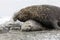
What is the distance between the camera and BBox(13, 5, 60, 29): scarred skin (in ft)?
25.5

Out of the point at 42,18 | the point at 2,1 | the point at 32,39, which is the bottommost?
the point at 32,39

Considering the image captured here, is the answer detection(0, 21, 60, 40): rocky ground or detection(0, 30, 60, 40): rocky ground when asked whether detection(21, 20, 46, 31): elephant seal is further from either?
detection(0, 30, 60, 40): rocky ground

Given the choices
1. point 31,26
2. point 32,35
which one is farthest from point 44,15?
point 32,35

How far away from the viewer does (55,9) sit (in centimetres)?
808

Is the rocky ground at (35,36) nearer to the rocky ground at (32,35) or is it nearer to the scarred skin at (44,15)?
the rocky ground at (32,35)

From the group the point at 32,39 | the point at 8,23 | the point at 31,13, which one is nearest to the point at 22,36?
the point at 32,39

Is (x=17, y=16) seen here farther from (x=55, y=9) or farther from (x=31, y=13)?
(x=55, y=9)

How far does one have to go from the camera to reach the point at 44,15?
7863mm

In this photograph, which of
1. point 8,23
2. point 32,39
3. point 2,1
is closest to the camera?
point 32,39

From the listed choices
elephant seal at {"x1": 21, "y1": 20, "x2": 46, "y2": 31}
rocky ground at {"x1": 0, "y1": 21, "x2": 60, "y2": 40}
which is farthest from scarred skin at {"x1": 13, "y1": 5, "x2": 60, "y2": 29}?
rocky ground at {"x1": 0, "y1": 21, "x2": 60, "y2": 40}

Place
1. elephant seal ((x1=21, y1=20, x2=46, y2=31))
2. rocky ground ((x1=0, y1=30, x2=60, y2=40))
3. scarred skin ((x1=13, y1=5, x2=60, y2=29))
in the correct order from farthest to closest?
scarred skin ((x1=13, y1=5, x2=60, y2=29)) < elephant seal ((x1=21, y1=20, x2=46, y2=31)) < rocky ground ((x1=0, y1=30, x2=60, y2=40))

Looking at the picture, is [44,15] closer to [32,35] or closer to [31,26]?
[31,26]

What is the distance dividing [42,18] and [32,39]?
71.1 inches

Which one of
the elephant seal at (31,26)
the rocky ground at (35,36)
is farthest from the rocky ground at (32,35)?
the elephant seal at (31,26)
